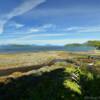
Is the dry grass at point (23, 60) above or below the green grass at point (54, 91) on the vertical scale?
below

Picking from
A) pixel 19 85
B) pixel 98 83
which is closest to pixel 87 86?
pixel 98 83

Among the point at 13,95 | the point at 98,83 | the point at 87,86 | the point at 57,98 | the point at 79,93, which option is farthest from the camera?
the point at 98,83

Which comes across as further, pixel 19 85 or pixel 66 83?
pixel 19 85

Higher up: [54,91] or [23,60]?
[54,91]

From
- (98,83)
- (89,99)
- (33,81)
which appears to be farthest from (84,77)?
(89,99)

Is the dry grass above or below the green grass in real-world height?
below

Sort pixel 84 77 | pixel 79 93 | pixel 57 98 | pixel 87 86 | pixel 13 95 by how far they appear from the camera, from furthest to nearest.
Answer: pixel 84 77 → pixel 87 86 → pixel 13 95 → pixel 79 93 → pixel 57 98

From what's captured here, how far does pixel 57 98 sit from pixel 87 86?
29.0ft

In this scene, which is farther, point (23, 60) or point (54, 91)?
point (23, 60)

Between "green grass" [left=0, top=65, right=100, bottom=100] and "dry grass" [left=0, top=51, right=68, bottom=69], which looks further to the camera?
"dry grass" [left=0, top=51, right=68, bottom=69]

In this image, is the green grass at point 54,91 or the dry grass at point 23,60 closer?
the green grass at point 54,91

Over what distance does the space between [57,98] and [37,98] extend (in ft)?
8.00

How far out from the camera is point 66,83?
3372cm

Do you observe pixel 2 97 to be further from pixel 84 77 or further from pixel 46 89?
A: pixel 84 77
